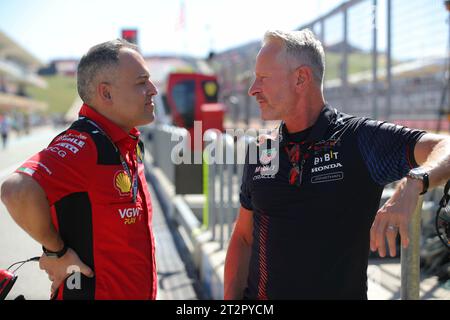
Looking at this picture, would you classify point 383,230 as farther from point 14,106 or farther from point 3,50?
point 3,50

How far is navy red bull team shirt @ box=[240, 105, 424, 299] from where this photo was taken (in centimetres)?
204

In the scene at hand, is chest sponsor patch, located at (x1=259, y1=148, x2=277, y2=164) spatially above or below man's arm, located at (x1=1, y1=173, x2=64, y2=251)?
above

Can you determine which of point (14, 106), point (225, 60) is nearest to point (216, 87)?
point (225, 60)

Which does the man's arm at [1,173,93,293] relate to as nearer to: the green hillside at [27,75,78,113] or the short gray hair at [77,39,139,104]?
the short gray hair at [77,39,139,104]

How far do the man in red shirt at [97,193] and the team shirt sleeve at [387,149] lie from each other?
3.21ft

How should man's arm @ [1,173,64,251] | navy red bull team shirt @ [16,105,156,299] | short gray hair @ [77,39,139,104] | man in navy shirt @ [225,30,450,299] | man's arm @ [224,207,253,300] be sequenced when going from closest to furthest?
man's arm @ [1,173,64,251]
navy red bull team shirt @ [16,105,156,299]
man in navy shirt @ [225,30,450,299]
short gray hair @ [77,39,139,104]
man's arm @ [224,207,253,300]

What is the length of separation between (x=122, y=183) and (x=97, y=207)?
153 millimetres

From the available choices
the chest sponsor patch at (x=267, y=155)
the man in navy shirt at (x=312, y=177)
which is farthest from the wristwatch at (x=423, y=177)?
the chest sponsor patch at (x=267, y=155)

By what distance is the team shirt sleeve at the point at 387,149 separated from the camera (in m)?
1.98

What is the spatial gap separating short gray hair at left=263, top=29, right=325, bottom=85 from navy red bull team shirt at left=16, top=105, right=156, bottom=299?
2.71 feet

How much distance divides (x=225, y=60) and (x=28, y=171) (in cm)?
1467

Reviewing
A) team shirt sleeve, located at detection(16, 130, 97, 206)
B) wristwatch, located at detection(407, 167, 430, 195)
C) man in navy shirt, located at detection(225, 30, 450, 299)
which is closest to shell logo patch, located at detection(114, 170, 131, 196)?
team shirt sleeve, located at detection(16, 130, 97, 206)

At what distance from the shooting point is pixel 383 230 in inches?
63.4

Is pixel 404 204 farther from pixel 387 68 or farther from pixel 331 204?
pixel 387 68
